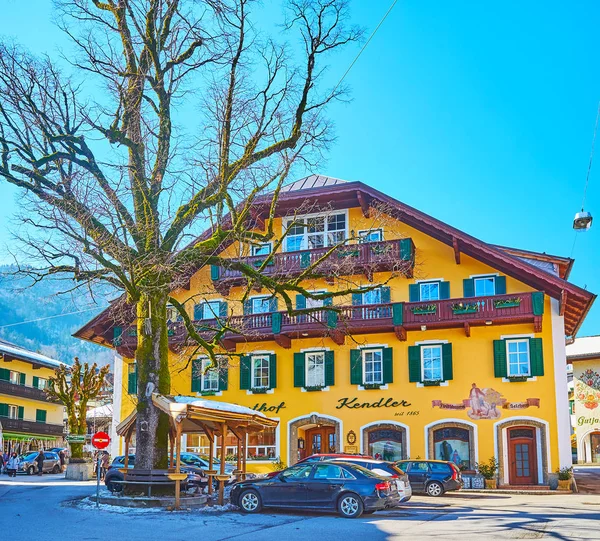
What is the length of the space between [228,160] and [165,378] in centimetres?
625

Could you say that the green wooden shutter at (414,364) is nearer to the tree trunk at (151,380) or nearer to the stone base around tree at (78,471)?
the tree trunk at (151,380)

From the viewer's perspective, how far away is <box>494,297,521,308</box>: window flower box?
30809 mm

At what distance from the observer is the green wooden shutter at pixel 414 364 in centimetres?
3269

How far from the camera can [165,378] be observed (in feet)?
72.3

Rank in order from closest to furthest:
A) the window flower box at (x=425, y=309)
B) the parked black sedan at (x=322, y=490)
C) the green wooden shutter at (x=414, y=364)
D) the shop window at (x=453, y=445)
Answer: the parked black sedan at (x=322, y=490)
the shop window at (x=453, y=445)
the window flower box at (x=425, y=309)
the green wooden shutter at (x=414, y=364)

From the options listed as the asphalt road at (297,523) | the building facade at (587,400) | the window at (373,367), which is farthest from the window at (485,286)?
the building facade at (587,400)

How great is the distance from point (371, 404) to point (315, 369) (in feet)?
9.81

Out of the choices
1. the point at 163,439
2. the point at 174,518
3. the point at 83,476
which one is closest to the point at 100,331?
the point at 83,476

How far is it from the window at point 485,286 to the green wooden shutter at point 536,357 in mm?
2760

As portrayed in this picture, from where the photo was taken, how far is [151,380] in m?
21.5

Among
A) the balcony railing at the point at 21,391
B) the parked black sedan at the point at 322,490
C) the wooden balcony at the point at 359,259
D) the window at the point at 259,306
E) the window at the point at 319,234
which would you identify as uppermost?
the window at the point at 319,234

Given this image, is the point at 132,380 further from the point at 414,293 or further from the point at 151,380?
the point at 151,380

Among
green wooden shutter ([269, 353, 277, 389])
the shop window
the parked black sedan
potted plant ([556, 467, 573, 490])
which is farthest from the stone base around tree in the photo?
potted plant ([556, 467, 573, 490])

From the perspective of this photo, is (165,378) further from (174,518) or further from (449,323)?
(449,323)
